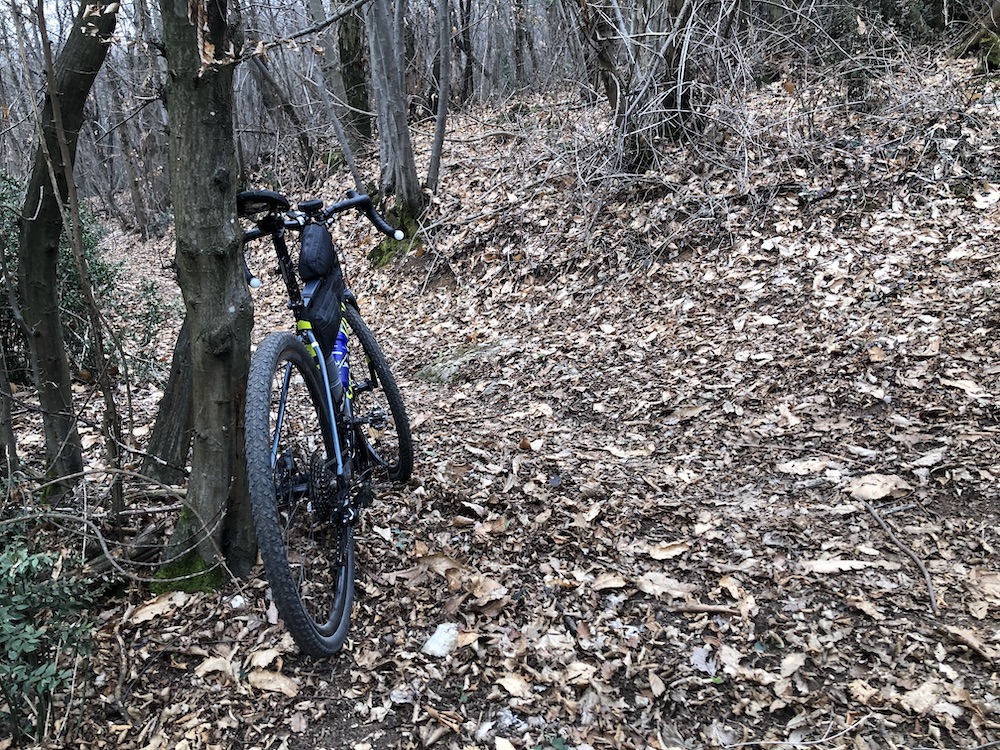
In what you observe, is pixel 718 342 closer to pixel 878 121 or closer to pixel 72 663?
pixel 878 121

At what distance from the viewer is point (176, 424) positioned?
3.58 m

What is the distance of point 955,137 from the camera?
5980 millimetres

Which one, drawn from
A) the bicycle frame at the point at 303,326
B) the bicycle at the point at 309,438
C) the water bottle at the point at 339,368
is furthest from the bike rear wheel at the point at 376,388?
the bicycle frame at the point at 303,326

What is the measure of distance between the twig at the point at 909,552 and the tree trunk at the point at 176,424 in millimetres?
3325

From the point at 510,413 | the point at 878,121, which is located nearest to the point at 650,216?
the point at 878,121

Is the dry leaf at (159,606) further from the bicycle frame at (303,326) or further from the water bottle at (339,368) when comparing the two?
the water bottle at (339,368)

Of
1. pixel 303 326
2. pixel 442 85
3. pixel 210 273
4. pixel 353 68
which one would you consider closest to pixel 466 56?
pixel 353 68

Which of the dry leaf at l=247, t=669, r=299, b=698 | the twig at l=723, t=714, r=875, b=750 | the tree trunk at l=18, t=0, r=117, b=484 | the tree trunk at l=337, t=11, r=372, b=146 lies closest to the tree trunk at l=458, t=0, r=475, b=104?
the tree trunk at l=337, t=11, r=372, b=146

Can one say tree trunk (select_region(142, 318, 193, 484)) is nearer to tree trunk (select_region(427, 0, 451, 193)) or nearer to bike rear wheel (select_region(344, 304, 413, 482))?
bike rear wheel (select_region(344, 304, 413, 482))

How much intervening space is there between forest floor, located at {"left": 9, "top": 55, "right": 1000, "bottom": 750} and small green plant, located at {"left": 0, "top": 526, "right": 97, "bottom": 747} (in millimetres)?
182

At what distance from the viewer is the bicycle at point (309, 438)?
235 centimetres

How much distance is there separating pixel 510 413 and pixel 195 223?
8.95 ft

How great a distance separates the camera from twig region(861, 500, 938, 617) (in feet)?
8.72

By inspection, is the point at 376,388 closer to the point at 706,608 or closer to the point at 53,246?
the point at 53,246
